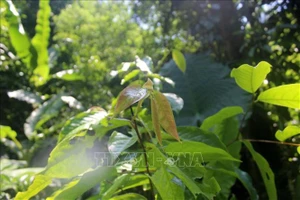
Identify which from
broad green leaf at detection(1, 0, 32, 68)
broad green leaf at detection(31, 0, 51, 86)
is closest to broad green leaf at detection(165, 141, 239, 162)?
broad green leaf at detection(1, 0, 32, 68)

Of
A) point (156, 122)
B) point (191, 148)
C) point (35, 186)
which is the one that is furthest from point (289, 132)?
point (35, 186)

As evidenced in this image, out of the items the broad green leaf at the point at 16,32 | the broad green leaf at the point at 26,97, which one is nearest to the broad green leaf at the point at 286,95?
the broad green leaf at the point at 16,32

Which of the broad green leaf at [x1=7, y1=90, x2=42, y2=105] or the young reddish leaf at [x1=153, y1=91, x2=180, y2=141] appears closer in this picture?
the young reddish leaf at [x1=153, y1=91, x2=180, y2=141]

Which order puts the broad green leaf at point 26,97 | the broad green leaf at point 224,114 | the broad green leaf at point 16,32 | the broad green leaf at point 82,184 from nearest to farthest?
1. the broad green leaf at point 82,184
2. the broad green leaf at point 224,114
3. the broad green leaf at point 16,32
4. the broad green leaf at point 26,97

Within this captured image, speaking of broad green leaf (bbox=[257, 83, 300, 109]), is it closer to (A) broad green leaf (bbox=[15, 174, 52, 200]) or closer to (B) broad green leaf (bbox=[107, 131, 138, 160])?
(B) broad green leaf (bbox=[107, 131, 138, 160])

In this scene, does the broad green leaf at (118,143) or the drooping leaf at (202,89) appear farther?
the drooping leaf at (202,89)

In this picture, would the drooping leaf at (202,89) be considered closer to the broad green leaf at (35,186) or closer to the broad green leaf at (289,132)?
the broad green leaf at (289,132)

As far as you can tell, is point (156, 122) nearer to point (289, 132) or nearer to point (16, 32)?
point (289, 132)
